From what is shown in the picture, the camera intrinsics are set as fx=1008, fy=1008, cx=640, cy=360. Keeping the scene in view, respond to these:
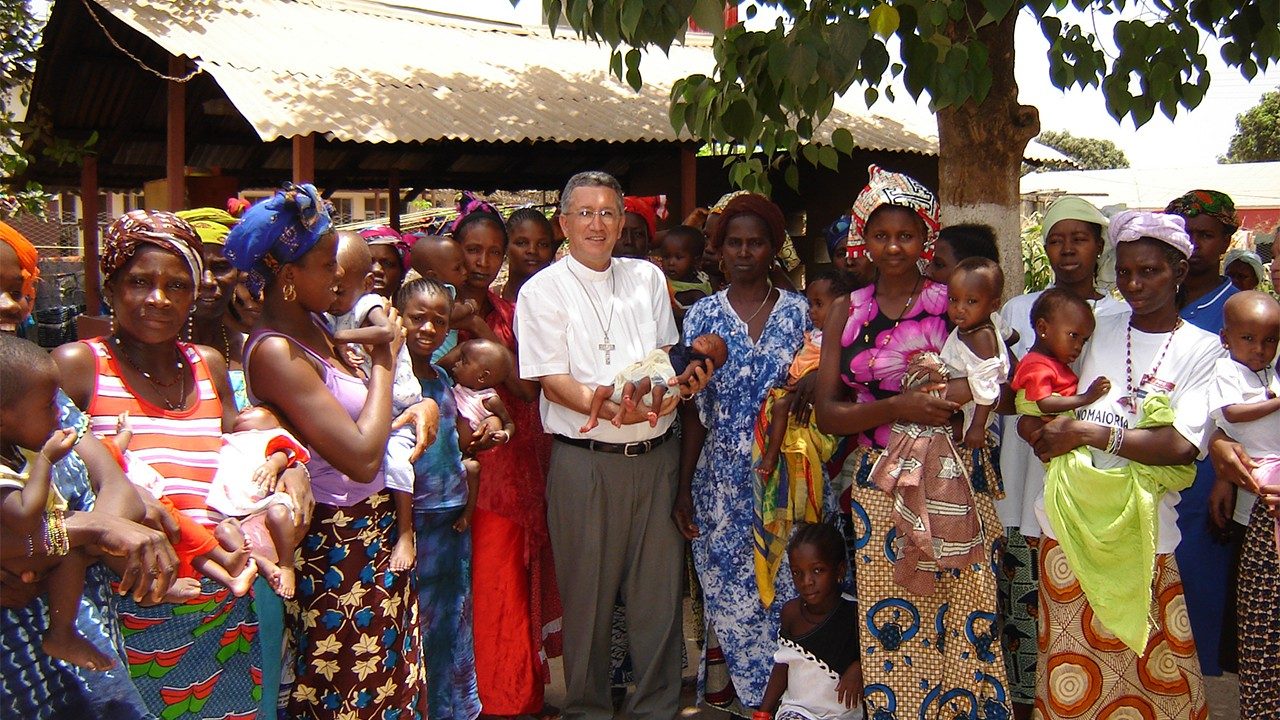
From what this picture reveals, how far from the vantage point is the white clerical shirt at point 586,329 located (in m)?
3.71

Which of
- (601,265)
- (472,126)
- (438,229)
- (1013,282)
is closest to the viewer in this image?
(601,265)

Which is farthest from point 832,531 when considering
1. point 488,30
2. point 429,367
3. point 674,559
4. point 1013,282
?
point 488,30

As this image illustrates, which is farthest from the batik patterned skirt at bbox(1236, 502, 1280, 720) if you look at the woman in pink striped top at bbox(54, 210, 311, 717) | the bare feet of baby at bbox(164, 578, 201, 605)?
the bare feet of baby at bbox(164, 578, 201, 605)

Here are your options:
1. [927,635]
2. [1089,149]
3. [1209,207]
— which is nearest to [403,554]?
[927,635]

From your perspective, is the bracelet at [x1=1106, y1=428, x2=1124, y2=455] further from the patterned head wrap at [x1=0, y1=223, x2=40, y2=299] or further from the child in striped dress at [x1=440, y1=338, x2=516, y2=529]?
the patterned head wrap at [x1=0, y1=223, x2=40, y2=299]

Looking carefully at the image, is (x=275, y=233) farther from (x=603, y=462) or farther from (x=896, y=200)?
(x=896, y=200)

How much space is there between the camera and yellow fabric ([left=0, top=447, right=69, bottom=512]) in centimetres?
183

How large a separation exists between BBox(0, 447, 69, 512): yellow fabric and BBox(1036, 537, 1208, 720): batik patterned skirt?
2.87m

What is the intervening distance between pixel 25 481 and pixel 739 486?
252 centimetres

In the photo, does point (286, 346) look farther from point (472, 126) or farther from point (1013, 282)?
point (472, 126)

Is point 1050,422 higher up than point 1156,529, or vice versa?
point 1050,422

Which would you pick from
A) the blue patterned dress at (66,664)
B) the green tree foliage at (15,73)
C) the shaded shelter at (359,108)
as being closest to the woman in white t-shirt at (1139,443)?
the blue patterned dress at (66,664)

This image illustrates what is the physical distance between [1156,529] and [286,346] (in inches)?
104

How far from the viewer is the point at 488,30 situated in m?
11.2
